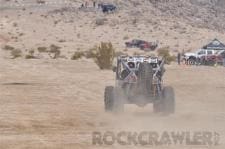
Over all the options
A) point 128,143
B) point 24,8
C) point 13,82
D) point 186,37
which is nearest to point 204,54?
point 13,82

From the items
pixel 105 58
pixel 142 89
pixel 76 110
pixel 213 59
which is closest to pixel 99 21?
pixel 213 59

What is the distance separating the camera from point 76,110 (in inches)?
960

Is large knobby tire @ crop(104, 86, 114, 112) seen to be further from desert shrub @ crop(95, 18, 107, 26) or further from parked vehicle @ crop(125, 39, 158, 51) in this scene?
desert shrub @ crop(95, 18, 107, 26)

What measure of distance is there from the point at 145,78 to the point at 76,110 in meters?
2.92

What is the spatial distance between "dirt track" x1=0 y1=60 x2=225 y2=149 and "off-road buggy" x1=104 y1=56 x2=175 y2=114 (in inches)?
14.6

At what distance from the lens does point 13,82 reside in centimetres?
3622

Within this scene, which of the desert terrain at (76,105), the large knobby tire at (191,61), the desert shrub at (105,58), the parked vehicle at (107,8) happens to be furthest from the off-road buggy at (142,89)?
the parked vehicle at (107,8)

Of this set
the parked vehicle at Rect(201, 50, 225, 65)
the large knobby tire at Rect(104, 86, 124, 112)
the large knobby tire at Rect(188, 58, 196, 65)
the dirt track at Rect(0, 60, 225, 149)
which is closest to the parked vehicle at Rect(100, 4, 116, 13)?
the large knobby tire at Rect(188, 58, 196, 65)

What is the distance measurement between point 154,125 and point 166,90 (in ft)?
8.90

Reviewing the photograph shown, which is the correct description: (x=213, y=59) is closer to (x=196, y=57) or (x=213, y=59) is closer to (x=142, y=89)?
(x=196, y=57)

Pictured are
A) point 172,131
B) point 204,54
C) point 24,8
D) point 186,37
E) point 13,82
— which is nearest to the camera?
point 172,131

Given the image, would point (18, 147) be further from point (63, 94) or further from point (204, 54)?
point (204, 54)

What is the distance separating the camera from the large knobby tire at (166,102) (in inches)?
892

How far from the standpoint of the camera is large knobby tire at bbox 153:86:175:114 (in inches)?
892
